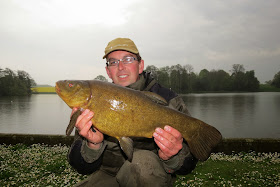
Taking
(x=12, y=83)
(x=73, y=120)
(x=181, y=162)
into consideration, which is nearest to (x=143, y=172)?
(x=181, y=162)

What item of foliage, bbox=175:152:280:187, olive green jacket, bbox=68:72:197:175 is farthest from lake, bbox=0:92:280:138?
olive green jacket, bbox=68:72:197:175

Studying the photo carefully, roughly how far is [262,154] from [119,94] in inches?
215

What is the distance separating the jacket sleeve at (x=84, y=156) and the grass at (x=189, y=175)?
1.72 meters

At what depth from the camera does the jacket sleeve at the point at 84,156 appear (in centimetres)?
256

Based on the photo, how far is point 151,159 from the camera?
243 cm

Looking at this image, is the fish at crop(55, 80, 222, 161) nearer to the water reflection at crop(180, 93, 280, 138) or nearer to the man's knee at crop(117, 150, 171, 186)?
the man's knee at crop(117, 150, 171, 186)

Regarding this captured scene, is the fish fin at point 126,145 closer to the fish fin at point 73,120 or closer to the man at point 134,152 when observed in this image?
the man at point 134,152

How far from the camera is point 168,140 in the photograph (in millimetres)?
2273

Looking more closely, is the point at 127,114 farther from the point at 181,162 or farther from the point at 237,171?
the point at 237,171

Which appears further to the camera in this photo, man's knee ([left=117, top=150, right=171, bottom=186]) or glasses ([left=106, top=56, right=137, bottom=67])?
glasses ([left=106, top=56, right=137, bottom=67])

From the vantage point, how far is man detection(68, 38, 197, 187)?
2293mm

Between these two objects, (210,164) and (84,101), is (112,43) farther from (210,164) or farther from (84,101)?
(210,164)

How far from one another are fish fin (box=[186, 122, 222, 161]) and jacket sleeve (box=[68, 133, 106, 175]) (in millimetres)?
1159

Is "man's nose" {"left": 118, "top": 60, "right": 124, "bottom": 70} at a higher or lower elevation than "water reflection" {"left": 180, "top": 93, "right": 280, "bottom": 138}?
higher
